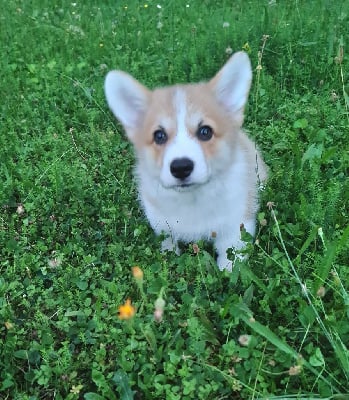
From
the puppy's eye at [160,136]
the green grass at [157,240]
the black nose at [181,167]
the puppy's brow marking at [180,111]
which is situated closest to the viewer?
the green grass at [157,240]

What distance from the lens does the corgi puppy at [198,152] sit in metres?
2.87

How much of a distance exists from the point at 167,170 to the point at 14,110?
2395 millimetres

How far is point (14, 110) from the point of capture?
15.4ft

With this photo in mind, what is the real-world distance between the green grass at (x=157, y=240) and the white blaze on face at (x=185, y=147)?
389 mm

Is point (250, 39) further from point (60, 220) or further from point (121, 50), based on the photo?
point (60, 220)

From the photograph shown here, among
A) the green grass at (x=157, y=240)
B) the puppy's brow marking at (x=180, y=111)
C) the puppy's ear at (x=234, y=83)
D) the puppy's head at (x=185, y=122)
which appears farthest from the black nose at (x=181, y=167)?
the puppy's ear at (x=234, y=83)

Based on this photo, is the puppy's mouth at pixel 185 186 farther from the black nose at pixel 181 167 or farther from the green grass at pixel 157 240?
the green grass at pixel 157 240

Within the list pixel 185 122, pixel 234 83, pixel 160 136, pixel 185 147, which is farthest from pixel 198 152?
pixel 234 83

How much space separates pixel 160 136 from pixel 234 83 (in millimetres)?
548

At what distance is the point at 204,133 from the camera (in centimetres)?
292

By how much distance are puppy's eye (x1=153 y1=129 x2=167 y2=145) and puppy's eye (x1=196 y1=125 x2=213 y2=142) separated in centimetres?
18

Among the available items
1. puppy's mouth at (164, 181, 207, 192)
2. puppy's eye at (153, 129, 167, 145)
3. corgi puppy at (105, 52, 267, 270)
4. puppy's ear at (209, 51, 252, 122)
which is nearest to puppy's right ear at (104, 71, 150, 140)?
corgi puppy at (105, 52, 267, 270)

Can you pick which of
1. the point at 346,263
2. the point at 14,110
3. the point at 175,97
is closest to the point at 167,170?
the point at 175,97

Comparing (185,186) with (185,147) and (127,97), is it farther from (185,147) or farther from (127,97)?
(127,97)
